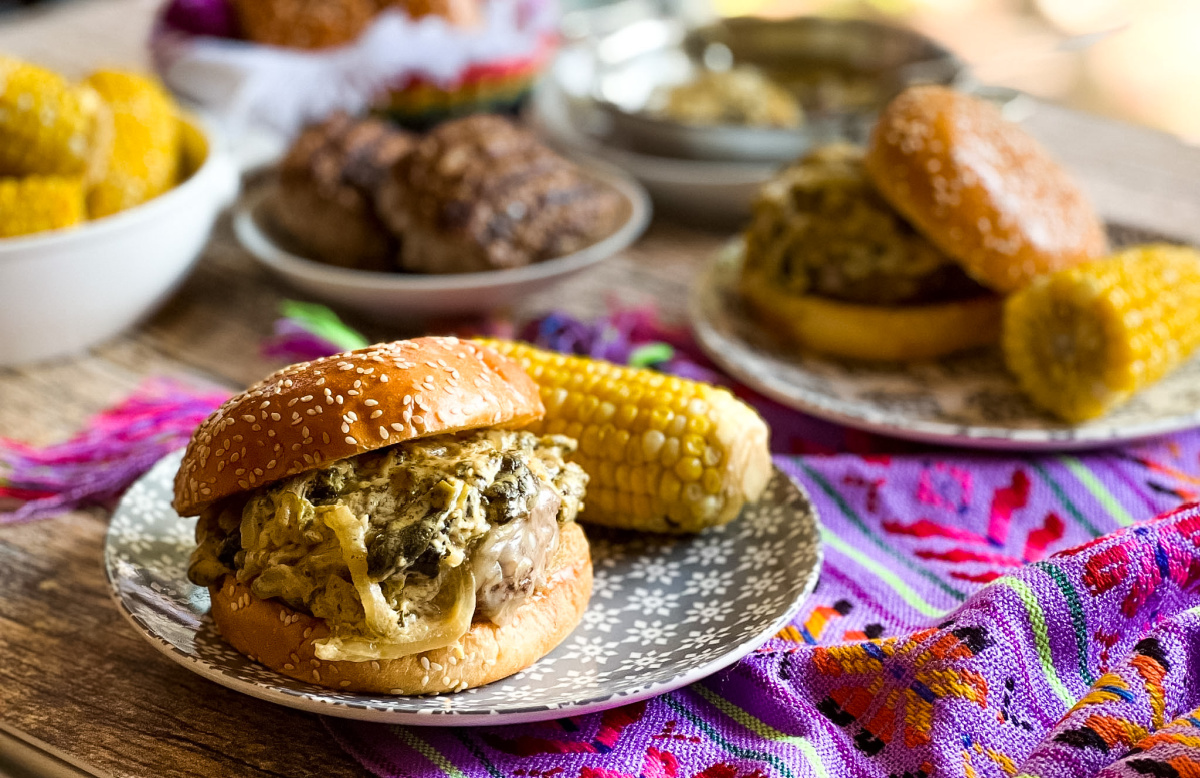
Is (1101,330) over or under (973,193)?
under

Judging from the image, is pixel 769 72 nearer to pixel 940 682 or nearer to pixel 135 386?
pixel 135 386

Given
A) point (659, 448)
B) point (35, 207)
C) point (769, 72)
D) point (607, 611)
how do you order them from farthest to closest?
1. point (769, 72)
2. point (35, 207)
3. point (659, 448)
4. point (607, 611)

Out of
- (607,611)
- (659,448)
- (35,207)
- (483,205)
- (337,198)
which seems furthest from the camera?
(337,198)

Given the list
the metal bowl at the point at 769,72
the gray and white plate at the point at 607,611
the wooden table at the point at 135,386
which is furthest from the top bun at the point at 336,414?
the metal bowl at the point at 769,72

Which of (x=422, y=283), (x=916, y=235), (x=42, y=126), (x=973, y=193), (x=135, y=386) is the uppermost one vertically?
(x=42, y=126)

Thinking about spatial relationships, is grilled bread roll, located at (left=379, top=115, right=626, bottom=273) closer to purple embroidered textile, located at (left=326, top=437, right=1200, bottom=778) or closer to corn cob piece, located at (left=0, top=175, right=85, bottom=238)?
corn cob piece, located at (left=0, top=175, right=85, bottom=238)

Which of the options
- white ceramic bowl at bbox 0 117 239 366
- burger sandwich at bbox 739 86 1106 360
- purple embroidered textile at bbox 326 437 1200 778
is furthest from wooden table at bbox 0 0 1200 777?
burger sandwich at bbox 739 86 1106 360

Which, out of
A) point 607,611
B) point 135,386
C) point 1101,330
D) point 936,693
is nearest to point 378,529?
point 607,611
